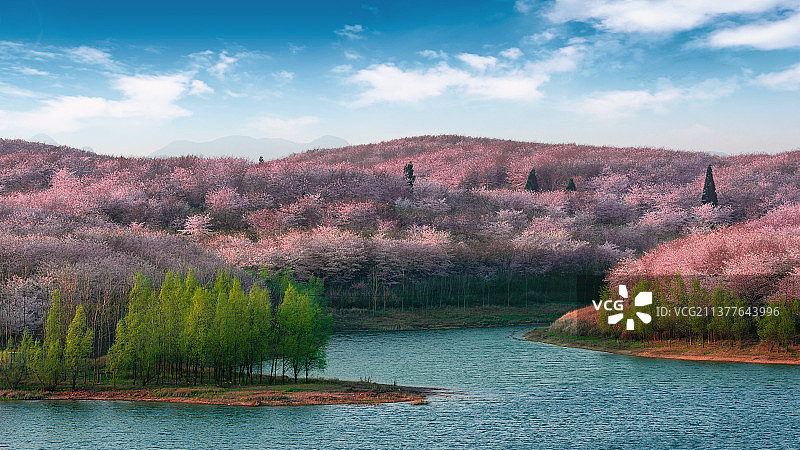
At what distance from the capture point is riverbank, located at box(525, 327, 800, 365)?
57531mm

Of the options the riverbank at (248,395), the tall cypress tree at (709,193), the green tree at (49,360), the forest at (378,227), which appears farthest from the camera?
the tall cypress tree at (709,193)

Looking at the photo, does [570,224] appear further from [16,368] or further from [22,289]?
[16,368]

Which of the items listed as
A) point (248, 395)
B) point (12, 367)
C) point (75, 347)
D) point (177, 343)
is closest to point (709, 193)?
point (177, 343)

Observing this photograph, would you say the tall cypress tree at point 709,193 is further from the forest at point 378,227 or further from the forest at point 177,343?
the forest at point 177,343

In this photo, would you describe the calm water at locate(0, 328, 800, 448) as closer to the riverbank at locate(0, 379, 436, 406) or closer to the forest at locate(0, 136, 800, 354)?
the riverbank at locate(0, 379, 436, 406)

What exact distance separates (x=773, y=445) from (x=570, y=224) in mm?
105709

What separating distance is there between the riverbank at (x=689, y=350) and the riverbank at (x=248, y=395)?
1005 inches

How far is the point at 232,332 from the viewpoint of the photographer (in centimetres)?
4744

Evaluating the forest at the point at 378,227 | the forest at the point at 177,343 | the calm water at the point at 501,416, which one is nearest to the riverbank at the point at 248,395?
the calm water at the point at 501,416

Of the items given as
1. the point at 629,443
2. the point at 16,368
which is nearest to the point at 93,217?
the point at 16,368

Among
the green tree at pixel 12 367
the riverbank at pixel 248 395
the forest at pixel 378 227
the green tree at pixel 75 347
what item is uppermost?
the forest at pixel 378 227

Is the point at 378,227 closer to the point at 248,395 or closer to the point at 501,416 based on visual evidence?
the point at 248,395

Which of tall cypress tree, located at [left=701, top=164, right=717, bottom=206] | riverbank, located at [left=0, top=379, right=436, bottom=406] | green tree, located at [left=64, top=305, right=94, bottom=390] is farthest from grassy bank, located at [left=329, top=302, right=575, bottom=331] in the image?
tall cypress tree, located at [left=701, top=164, right=717, bottom=206]

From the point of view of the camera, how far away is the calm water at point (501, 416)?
3538cm
